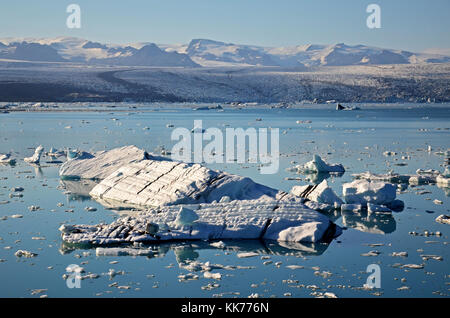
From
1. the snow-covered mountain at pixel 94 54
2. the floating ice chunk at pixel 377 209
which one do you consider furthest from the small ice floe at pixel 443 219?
the snow-covered mountain at pixel 94 54

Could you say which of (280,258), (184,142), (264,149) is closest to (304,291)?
(280,258)

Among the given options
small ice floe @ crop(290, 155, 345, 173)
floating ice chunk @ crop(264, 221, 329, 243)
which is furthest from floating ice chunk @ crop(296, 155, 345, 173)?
floating ice chunk @ crop(264, 221, 329, 243)

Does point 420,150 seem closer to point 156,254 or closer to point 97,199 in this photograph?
point 97,199

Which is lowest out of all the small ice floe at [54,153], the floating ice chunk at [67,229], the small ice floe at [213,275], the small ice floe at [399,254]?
the small ice floe at [54,153]

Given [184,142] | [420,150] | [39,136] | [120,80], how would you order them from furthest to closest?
[120,80], [39,136], [184,142], [420,150]

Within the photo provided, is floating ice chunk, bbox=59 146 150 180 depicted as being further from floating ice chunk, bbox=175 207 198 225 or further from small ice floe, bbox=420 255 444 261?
small ice floe, bbox=420 255 444 261

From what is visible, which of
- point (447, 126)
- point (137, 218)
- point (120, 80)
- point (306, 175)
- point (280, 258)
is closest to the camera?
point (280, 258)

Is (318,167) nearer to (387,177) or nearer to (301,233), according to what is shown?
(387,177)

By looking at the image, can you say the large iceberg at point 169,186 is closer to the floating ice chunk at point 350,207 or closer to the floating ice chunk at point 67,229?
the floating ice chunk at point 350,207
